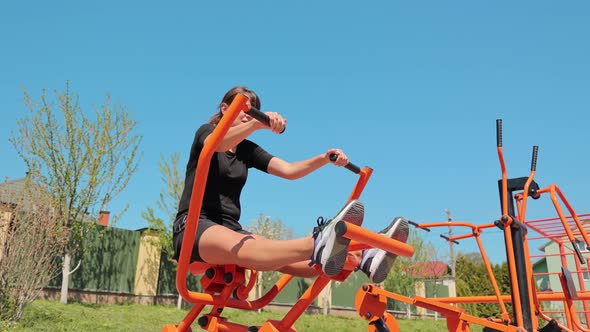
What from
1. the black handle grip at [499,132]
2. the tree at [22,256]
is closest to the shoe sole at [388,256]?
the black handle grip at [499,132]

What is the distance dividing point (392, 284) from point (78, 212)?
Result: 11604 millimetres

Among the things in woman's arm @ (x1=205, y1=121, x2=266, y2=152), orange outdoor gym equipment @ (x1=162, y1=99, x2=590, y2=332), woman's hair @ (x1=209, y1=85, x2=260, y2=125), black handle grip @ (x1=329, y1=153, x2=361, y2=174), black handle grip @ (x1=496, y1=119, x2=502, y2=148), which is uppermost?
black handle grip @ (x1=496, y1=119, x2=502, y2=148)

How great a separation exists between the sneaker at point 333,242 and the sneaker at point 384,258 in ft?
1.05

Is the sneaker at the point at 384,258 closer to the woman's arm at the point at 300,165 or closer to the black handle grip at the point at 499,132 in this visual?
the woman's arm at the point at 300,165

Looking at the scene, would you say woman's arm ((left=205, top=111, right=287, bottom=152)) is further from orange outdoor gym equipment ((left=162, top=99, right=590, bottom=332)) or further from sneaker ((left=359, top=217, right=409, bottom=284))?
sneaker ((left=359, top=217, right=409, bottom=284))

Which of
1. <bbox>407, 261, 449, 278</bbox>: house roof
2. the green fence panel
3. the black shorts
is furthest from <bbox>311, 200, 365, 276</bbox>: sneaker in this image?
<bbox>407, 261, 449, 278</bbox>: house roof

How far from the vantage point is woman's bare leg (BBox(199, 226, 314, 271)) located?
1619mm

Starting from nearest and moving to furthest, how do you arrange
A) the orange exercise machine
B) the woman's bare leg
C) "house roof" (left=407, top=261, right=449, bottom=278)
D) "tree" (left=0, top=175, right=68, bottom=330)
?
the woman's bare leg, the orange exercise machine, "tree" (left=0, top=175, right=68, bottom=330), "house roof" (left=407, top=261, right=449, bottom=278)

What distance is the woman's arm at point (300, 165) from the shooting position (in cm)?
225

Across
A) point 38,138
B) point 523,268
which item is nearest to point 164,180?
point 38,138

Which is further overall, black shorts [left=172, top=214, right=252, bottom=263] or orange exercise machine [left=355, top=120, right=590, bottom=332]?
orange exercise machine [left=355, top=120, right=590, bottom=332]

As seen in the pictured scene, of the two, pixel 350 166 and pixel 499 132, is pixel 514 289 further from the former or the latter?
pixel 350 166


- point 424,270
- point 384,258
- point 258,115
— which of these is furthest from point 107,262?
point 424,270

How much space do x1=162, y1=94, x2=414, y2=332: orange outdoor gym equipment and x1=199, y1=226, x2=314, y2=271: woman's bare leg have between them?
0.11 metres
